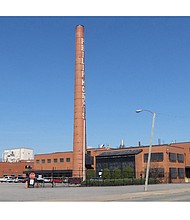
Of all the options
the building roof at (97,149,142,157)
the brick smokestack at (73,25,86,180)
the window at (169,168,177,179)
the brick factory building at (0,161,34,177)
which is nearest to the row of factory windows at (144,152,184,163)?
the window at (169,168,177,179)

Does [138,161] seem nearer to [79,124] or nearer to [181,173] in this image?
[181,173]

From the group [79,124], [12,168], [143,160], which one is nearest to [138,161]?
[143,160]

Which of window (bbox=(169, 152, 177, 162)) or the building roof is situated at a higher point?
the building roof

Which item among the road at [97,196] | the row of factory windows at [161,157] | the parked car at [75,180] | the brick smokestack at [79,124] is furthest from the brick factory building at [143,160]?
the road at [97,196]

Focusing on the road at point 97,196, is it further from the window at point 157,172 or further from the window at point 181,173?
the window at point 181,173

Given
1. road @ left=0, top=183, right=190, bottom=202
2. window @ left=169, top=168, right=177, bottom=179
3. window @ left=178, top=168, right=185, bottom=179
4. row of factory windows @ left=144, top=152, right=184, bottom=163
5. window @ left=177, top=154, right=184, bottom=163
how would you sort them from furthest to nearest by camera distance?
window @ left=177, top=154, right=184, bottom=163
window @ left=178, top=168, right=185, bottom=179
row of factory windows @ left=144, top=152, right=184, bottom=163
window @ left=169, top=168, right=177, bottom=179
road @ left=0, top=183, right=190, bottom=202

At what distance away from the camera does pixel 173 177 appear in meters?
79.6

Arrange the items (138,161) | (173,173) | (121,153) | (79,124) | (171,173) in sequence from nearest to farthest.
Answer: (79,124)
(171,173)
(173,173)
(138,161)
(121,153)

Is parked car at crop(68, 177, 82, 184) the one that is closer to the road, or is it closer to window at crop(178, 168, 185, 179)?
the road

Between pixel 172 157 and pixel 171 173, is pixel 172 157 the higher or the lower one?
the higher one

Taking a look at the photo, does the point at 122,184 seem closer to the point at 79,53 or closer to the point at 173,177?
the point at 79,53

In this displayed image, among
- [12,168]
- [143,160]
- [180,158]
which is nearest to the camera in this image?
[143,160]
